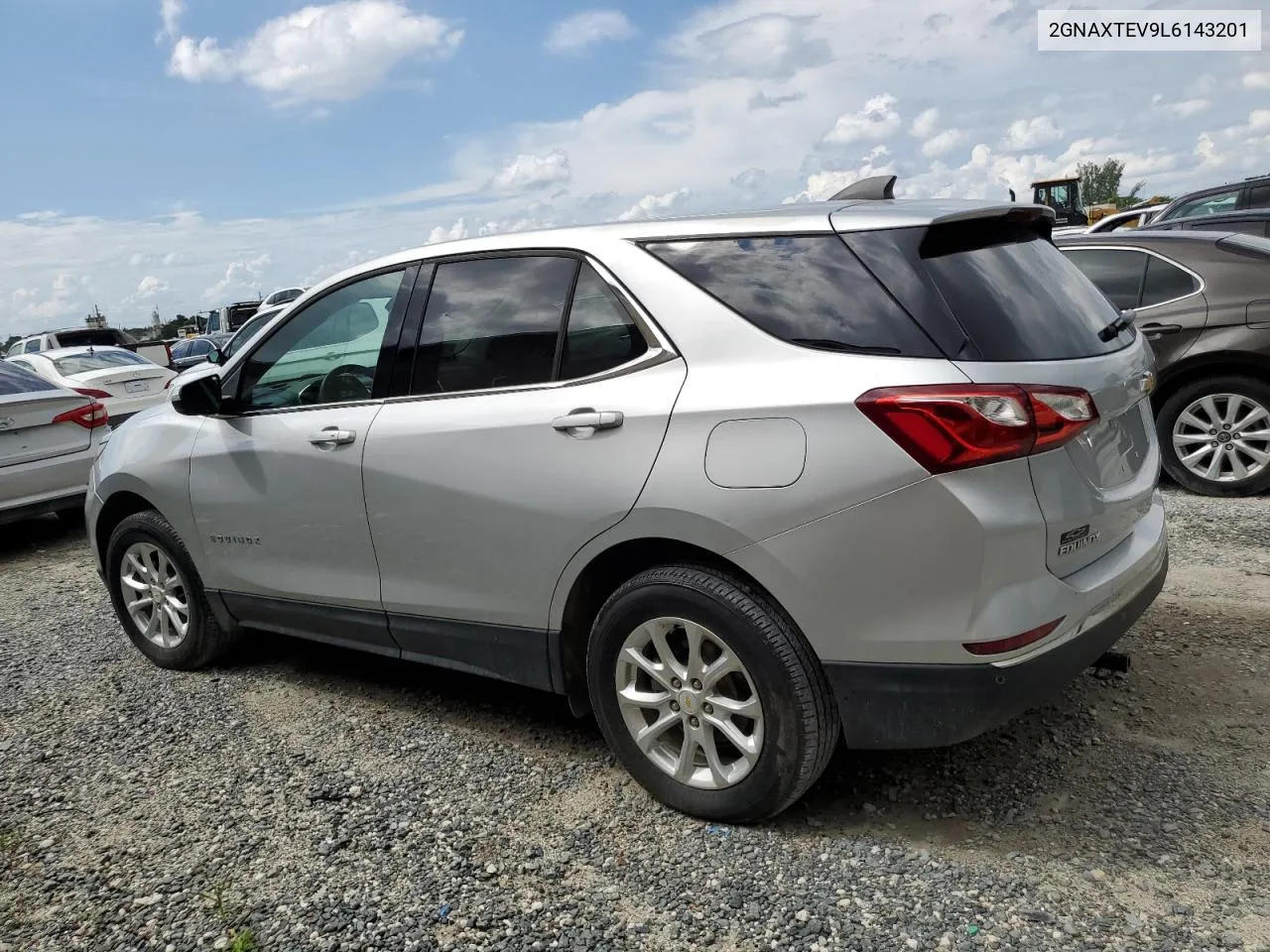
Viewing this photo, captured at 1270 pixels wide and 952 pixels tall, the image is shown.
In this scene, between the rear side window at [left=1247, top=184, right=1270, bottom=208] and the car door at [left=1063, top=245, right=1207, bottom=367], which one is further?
the rear side window at [left=1247, top=184, right=1270, bottom=208]

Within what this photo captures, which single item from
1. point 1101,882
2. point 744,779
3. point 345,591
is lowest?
point 1101,882

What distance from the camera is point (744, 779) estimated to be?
283 centimetres

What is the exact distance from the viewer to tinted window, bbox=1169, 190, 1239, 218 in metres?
11.4

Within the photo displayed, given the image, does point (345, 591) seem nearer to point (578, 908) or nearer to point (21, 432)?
point (578, 908)

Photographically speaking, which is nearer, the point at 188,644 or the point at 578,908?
the point at 578,908

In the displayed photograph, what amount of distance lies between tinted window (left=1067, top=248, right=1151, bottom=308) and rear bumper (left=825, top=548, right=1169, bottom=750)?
450cm

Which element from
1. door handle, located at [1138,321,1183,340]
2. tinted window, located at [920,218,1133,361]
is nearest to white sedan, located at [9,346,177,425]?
door handle, located at [1138,321,1183,340]

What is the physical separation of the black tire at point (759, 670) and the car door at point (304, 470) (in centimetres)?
121

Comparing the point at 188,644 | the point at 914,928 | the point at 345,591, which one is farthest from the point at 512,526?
the point at 188,644

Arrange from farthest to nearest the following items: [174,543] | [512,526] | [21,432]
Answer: [21,432], [174,543], [512,526]

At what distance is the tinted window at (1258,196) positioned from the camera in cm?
1112

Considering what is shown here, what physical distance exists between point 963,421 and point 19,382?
7.97m

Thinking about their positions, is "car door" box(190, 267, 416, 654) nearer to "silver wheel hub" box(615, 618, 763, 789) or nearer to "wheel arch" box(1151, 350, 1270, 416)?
"silver wheel hub" box(615, 618, 763, 789)

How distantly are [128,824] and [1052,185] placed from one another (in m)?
30.3
